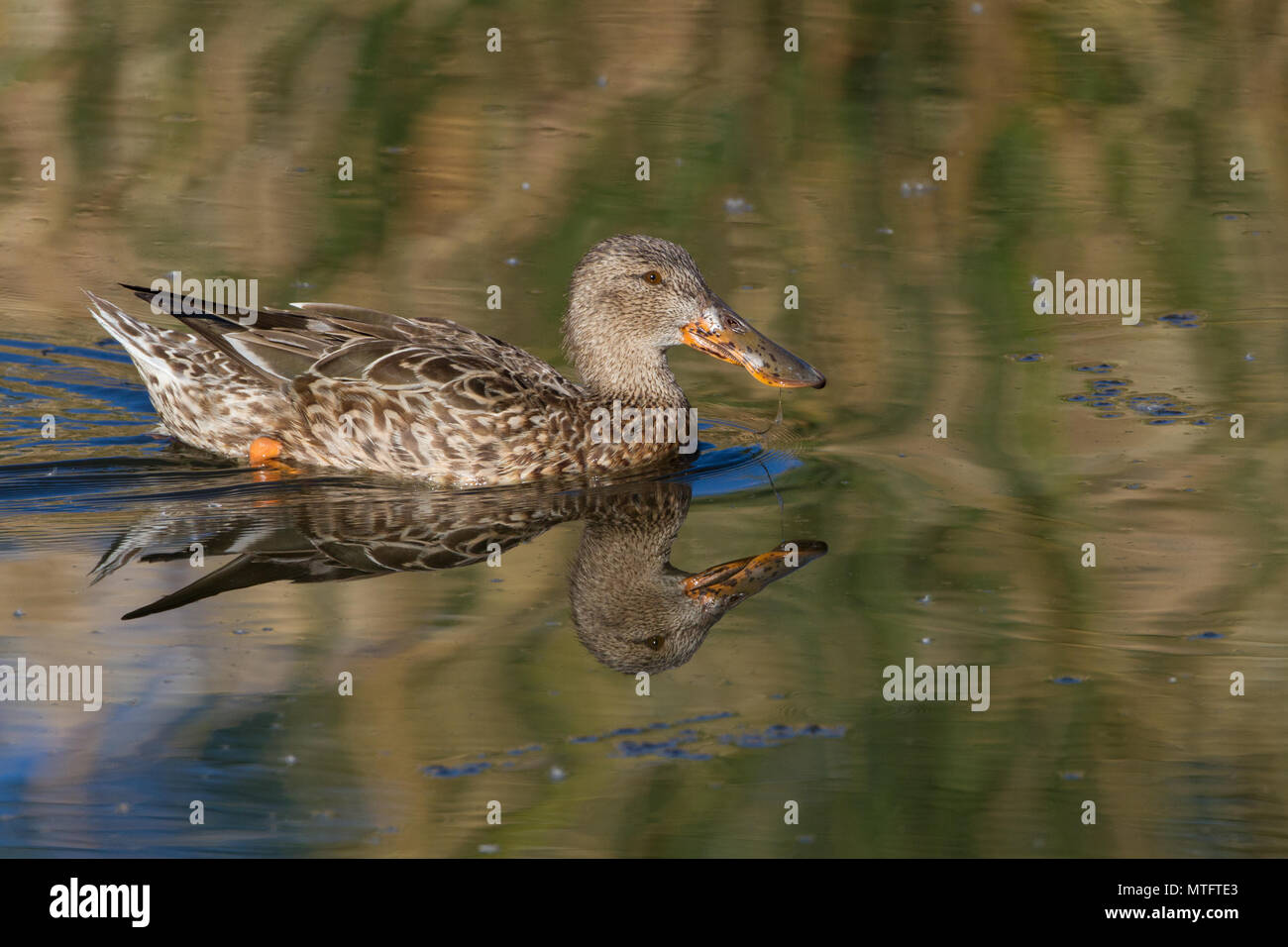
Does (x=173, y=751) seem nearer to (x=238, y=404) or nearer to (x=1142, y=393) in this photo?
(x=238, y=404)

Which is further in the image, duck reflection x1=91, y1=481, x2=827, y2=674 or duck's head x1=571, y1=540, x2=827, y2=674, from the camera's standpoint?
duck reflection x1=91, y1=481, x2=827, y2=674

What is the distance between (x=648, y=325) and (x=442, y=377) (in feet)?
4.01

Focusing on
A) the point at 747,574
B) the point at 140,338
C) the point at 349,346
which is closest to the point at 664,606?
the point at 747,574

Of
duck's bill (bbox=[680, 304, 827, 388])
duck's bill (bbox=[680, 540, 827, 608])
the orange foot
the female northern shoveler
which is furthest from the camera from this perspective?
duck's bill (bbox=[680, 304, 827, 388])

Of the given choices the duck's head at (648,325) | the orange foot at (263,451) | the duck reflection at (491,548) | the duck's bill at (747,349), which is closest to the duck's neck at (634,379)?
the duck's head at (648,325)

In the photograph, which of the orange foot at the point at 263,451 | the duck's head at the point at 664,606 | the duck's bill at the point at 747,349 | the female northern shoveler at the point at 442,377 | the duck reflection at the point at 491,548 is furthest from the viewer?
the duck's bill at the point at 747,349

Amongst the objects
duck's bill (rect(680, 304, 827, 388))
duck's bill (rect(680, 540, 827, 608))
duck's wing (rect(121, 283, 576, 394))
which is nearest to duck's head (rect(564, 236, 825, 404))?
duck's bill (rect(680, 304, 827, 388))

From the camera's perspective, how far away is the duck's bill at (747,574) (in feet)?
26.1

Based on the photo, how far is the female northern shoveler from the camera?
9.46 m

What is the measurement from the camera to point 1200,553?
8.52 metres

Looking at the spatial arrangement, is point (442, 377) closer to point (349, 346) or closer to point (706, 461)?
point (349, 346)

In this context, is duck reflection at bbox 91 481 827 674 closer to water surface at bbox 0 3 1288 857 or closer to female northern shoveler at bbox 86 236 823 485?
water surface at bbox 0 3 1288 857

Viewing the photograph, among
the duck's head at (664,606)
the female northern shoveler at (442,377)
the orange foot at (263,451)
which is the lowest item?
the duck's head at (664,606)

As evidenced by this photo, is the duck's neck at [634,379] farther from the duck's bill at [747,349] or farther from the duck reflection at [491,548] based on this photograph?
the duck reflection at [491,548]
